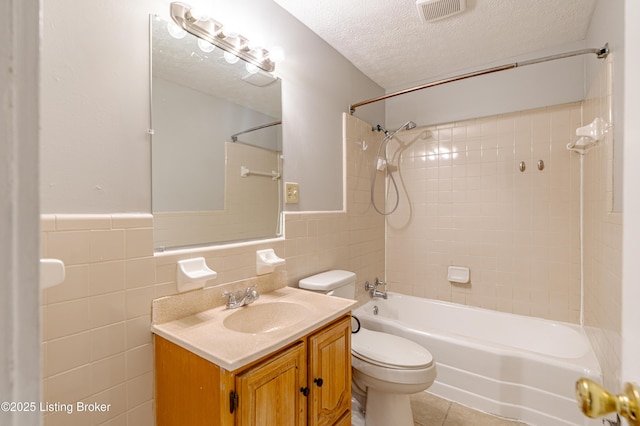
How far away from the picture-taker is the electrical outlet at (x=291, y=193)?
1668 mm

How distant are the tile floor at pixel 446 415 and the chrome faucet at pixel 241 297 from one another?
126 cm

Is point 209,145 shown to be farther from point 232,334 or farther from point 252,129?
point 232,334

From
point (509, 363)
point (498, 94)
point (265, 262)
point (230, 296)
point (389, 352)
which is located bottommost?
point (509, 363)

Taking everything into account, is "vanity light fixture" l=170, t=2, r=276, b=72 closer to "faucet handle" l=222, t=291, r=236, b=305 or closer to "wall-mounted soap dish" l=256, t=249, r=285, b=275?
"wall-mounted soap dish" l=256, t=249, r=285, b=275

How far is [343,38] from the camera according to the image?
1.96m

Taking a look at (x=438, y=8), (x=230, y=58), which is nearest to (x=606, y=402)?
(x=230, y=58)

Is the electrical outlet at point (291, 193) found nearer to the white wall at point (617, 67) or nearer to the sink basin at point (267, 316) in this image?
the sink basin at point (267, 316)

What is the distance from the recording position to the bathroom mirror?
3.71ft

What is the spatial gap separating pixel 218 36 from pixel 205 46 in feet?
0.24

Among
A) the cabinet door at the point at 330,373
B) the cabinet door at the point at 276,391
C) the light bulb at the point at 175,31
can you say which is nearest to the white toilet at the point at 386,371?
the cabinet door at the point at 330,373

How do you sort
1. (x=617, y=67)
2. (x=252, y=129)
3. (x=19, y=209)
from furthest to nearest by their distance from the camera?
(x=252, y=129) → (x=617, y=67) → (x=19, y=209)

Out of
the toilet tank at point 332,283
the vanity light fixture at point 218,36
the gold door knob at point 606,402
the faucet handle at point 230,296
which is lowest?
the toilet tank at point 332,283

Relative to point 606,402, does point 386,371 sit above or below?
below

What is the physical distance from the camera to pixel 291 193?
170cm
